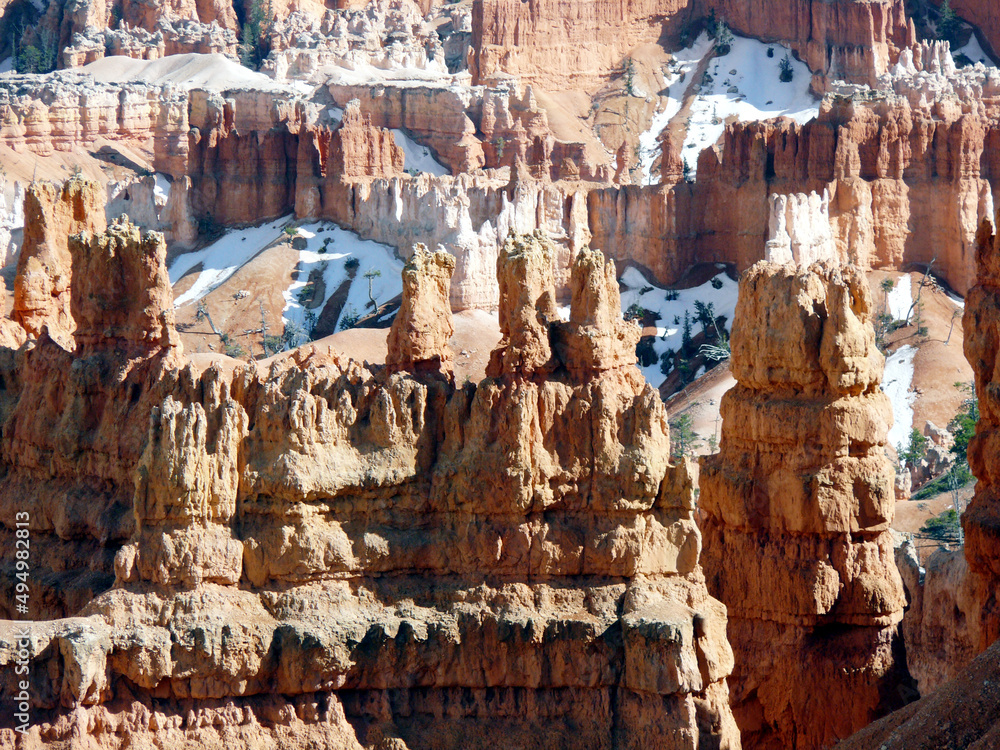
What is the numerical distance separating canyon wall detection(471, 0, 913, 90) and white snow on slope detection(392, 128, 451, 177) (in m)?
14.1

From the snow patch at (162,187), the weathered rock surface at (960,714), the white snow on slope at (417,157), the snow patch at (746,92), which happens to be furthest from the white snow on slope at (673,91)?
the weathered rock surface at (960,714)

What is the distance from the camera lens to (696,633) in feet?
114

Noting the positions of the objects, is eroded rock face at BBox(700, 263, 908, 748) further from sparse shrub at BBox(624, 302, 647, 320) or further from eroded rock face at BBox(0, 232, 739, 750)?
sparse shrub at BBox(624, 302, 647, 320)

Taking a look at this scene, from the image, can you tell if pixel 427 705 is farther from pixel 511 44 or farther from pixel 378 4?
pixel 378 4

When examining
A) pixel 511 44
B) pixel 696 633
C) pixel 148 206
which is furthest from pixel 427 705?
pixel 511 44

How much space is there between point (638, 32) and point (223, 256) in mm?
65214

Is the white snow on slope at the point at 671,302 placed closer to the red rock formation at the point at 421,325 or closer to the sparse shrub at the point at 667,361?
the sparse shrub at the point at 667,361

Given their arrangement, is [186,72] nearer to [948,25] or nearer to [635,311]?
[948,25]

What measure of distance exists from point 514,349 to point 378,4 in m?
155

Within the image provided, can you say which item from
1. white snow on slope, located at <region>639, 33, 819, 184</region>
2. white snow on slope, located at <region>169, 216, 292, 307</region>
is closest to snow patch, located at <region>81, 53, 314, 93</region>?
white snow on slope, located at <region>639, 33, 819, 184</region>

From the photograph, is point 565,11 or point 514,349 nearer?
point 514,349

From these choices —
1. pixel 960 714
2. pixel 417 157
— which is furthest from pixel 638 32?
pixel 960 714

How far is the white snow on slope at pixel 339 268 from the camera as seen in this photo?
11144 centimetres

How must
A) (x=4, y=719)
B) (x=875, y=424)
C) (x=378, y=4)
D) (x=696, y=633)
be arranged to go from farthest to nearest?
(x=378, y=4), (x=875, y=424), (x=696, y=633), (x=4, y=719)
